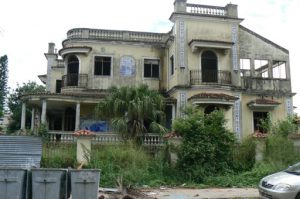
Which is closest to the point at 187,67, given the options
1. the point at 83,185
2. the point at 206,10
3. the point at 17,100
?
the point at 206,10

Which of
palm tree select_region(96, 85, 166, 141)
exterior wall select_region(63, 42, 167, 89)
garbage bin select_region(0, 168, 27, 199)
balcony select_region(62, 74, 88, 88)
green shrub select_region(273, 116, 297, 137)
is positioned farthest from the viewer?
exterior wall select_region(63, 42, 167, 89)

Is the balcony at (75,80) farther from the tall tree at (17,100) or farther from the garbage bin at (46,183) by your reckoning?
the garbage bin at (46,183)

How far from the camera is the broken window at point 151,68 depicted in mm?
26844

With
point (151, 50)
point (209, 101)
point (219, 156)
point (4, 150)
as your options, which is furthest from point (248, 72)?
point (4, 150)

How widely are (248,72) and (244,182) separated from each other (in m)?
12.3

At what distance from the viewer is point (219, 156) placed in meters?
16.4

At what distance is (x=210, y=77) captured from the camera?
2502 centimetres

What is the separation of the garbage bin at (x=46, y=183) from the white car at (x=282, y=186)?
5.39m

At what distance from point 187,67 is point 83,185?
16.1 metres

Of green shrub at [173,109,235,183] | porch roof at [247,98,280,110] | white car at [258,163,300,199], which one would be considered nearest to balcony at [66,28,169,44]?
porch roof at [247,98,280,110]

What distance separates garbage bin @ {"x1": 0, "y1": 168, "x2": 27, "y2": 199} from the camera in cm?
917

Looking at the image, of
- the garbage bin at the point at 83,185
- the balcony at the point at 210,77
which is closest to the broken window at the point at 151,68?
the balcony at the point at 210,77

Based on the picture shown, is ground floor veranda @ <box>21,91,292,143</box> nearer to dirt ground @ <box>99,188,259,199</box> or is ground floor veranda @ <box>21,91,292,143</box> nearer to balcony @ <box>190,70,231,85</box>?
balcony @ <box>190,70,231,85</box>

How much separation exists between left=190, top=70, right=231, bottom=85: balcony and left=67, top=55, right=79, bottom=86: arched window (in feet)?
24.7
